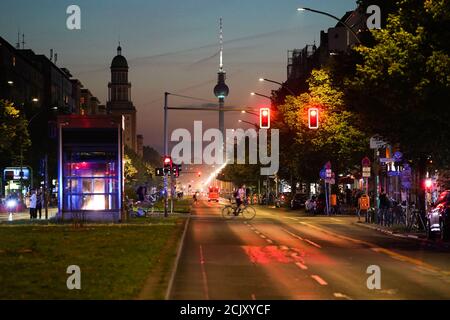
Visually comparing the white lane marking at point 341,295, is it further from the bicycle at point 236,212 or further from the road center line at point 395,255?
the bicycle at point 236,212

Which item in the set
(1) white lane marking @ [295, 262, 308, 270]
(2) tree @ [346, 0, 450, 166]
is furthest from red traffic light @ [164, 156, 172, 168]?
(1) white lane marking @ [295, 262, 308, 270]

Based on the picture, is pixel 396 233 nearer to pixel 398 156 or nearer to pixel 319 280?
pixel 398 156

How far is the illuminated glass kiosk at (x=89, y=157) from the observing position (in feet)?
122

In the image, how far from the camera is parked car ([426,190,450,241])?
30734 millimetres

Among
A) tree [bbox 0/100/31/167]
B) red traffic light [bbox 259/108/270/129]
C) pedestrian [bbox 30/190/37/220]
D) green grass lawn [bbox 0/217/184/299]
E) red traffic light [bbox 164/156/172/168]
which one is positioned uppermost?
tree [bbox 0/100/31/167]

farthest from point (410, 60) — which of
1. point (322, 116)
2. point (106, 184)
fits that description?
point (322, 116)

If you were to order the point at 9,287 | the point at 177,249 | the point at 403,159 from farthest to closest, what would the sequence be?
the point at 403,159, the point at 177,249, the point at 9,287

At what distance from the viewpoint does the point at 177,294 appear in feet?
48.0

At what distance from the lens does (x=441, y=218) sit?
31.2m

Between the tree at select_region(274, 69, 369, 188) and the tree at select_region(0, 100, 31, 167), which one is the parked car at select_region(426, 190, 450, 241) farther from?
the tree at select_region(0, 100, 31, 167)

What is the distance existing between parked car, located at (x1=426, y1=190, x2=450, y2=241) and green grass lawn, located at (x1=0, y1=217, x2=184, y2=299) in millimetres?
9463

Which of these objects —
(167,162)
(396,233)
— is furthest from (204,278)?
(167,162)

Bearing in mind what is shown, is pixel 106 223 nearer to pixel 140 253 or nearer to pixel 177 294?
pixel 140 253
